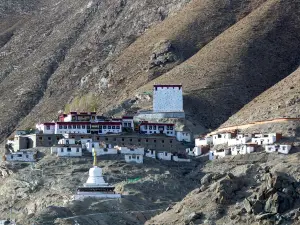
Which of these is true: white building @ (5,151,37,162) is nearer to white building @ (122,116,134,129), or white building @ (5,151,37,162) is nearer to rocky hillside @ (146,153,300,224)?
white building @ (122,116,134,129)

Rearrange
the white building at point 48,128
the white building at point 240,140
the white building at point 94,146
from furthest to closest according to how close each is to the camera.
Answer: the white building at point 48,128 < the white building at point 94,146 < the white building at point 240,140

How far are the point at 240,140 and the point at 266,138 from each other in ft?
11.2

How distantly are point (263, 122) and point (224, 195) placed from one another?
2838 cm

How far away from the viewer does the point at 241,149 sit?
12588cm

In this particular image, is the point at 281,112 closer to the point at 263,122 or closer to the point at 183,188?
the point at 263,122

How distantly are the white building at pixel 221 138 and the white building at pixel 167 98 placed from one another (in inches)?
521

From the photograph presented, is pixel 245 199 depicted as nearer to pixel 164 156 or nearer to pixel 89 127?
pixel 164 156

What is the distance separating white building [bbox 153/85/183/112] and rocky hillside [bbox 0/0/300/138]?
3.04 metres

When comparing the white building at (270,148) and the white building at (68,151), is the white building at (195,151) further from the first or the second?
the white building at (68,151)

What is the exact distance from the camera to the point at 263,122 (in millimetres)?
131250

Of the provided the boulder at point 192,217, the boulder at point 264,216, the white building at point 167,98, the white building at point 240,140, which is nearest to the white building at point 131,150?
the white building at point 240,140

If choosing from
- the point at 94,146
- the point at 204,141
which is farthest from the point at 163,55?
the point at 94,146

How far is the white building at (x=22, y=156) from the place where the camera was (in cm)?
12888

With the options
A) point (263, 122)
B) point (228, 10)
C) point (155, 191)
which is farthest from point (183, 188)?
point (228, 10)
